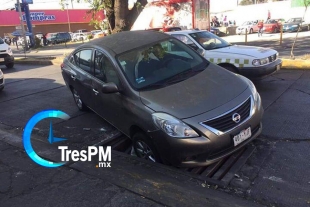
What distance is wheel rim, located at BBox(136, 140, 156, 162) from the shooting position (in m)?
3.64

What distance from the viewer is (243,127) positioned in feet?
11.1

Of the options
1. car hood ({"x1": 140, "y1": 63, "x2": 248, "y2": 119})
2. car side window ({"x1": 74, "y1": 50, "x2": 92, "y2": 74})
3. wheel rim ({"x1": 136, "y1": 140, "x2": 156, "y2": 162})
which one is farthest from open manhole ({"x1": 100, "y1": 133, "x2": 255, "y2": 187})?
car side window ({"x1": 74, "y1": 50, "x2": 92, "y2": 74})

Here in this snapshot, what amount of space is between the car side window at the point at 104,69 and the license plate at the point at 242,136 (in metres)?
1.73

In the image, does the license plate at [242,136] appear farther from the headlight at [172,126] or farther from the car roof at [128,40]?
the car roof at [128,40]

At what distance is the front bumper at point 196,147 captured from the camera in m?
3.14

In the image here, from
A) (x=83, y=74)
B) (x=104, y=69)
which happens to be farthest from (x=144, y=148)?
(x=83, y=74)

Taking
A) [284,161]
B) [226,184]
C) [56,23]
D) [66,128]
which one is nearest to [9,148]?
[66,128]

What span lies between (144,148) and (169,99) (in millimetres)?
733

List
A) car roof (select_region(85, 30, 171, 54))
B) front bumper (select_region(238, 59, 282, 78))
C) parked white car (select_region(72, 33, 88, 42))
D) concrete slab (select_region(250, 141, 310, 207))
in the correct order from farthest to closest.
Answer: parked white car (select_region(72, 33, 88, 42)), front bumper (select_region(238, 59, 282, 78)), car roof (select_region(85, 30, 171, 54)), concrete slab (select_region(250, 141, 310, 207))

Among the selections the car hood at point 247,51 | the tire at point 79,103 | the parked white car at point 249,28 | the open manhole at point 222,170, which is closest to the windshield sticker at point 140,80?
the open manhole at point 222,170

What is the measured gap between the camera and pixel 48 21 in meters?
52.4

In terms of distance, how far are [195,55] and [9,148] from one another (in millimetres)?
3252

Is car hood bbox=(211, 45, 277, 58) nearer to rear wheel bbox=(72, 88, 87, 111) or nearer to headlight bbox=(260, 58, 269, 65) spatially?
headlight bbox=(260, 58, 269, 65)

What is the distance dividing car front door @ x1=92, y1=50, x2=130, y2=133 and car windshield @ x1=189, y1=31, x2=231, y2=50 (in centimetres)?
336
